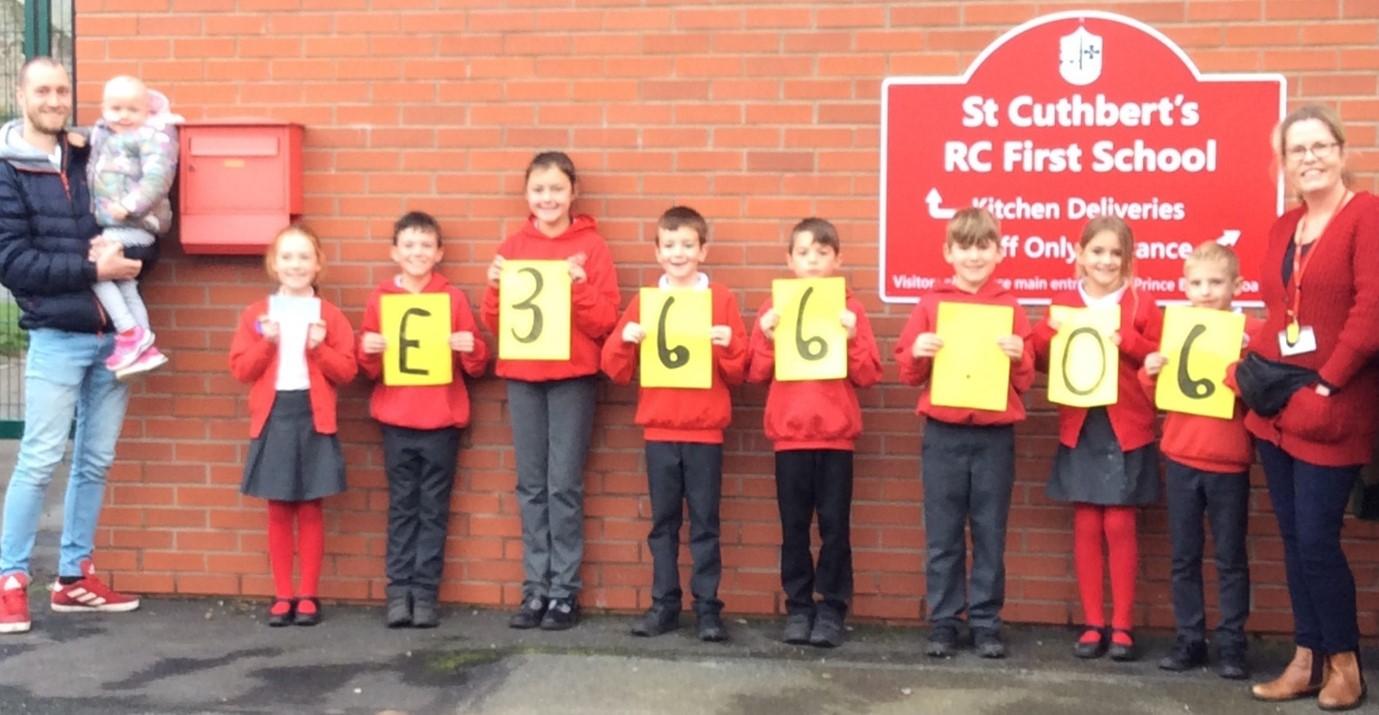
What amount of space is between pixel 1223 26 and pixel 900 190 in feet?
4.41

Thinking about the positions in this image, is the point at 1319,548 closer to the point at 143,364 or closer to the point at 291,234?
the point at 291,234

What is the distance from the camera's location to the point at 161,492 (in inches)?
257

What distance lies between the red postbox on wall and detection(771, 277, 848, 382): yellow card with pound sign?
207cm

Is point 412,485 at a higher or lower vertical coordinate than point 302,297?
lower

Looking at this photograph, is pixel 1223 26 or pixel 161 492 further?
pixel 161 492

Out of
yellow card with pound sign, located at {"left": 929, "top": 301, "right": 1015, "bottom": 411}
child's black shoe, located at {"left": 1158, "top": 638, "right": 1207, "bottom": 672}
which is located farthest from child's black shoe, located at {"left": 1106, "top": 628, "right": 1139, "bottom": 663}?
yellow card with pound sign, located at {"left": 929, "top": 301, "right": 1015, "bottom": 411}

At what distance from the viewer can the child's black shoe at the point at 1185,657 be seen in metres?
5.55

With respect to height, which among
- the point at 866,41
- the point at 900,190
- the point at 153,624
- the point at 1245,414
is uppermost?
the point at 866,41

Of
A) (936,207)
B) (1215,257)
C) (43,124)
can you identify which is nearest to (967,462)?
(936,207)

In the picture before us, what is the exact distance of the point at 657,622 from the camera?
5.97 m

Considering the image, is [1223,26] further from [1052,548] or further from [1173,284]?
[1052,548]

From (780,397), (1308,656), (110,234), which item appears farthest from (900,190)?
(110,234)

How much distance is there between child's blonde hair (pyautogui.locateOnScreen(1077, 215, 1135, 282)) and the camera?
556cm

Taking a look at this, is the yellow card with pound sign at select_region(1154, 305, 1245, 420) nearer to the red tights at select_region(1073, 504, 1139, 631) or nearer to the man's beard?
the red tights at select_region(1073, 504, 1139, 631)
